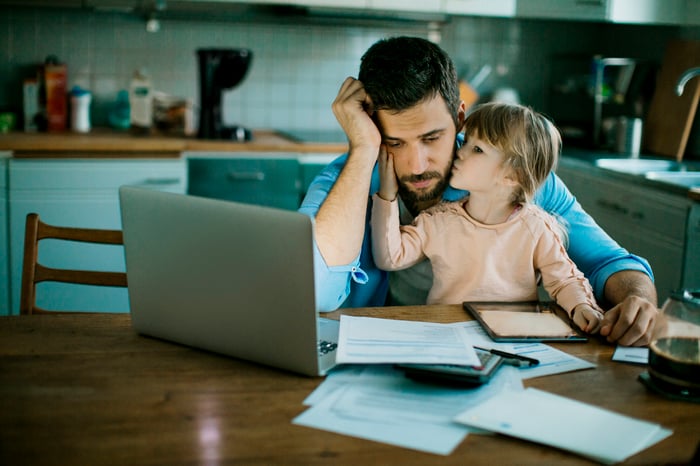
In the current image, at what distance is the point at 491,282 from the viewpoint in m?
1.81

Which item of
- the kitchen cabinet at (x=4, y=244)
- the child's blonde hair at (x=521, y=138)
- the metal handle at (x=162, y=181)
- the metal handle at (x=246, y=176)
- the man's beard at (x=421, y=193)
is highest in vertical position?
the child's blonde hair at (x=521, y=138)

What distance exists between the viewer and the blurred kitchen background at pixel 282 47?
3.77 meters

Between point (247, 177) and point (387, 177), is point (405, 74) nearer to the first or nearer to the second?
point (387, 177)

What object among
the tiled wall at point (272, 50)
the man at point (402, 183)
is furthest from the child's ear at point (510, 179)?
the tiled wall at point (272, 50)

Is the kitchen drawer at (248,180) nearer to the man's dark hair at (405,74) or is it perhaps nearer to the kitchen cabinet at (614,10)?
the kitchen cabinet at (614,10)

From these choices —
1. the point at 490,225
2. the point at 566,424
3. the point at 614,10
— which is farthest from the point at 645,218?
the point at 566,424

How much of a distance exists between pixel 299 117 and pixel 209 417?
3157mm

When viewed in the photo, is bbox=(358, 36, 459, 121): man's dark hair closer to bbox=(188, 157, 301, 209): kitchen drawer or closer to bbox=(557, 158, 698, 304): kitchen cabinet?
bbox=(557, 158, 698, 304): kitchen cabinet

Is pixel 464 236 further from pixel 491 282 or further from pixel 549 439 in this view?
pixel 549 439

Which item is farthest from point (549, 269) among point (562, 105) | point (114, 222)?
point (562, 105)

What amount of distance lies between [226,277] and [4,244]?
2308 mm

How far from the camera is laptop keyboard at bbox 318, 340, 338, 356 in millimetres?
1348

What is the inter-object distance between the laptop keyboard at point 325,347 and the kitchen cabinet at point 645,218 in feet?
6.34

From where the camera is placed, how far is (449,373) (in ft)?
4.01
